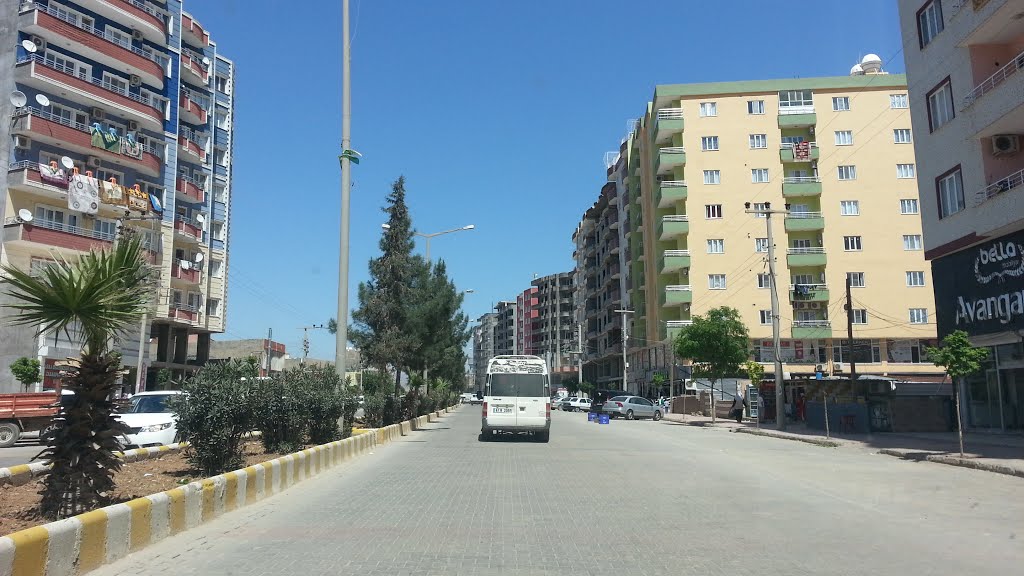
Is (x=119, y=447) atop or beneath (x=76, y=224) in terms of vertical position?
beneath

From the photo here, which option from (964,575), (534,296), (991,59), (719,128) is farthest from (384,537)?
(534,296)

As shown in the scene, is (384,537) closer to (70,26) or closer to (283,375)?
(283,375)

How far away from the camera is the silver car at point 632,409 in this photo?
47650 mm

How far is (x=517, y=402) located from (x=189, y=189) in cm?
3394

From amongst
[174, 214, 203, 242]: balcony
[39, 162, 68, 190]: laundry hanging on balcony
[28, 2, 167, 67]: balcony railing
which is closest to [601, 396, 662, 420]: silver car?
[174, 214, 203, 242]: balcony

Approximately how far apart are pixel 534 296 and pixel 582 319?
5101 centimetres

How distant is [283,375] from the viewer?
1577 centimetres

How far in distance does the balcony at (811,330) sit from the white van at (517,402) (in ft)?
140

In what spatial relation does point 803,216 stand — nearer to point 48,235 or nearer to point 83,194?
point 83,194

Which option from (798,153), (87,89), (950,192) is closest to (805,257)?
(798,153)

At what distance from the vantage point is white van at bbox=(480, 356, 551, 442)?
22641 mm

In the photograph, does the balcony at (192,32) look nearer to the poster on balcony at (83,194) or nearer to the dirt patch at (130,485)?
the poster on balcony at (83,194)

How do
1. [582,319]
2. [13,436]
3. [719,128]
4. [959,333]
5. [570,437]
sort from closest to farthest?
1. [959,333]
2. [13,436]
3. [570,437]
4. [719,128]
5. [582,319]

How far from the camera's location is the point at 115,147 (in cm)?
3925
